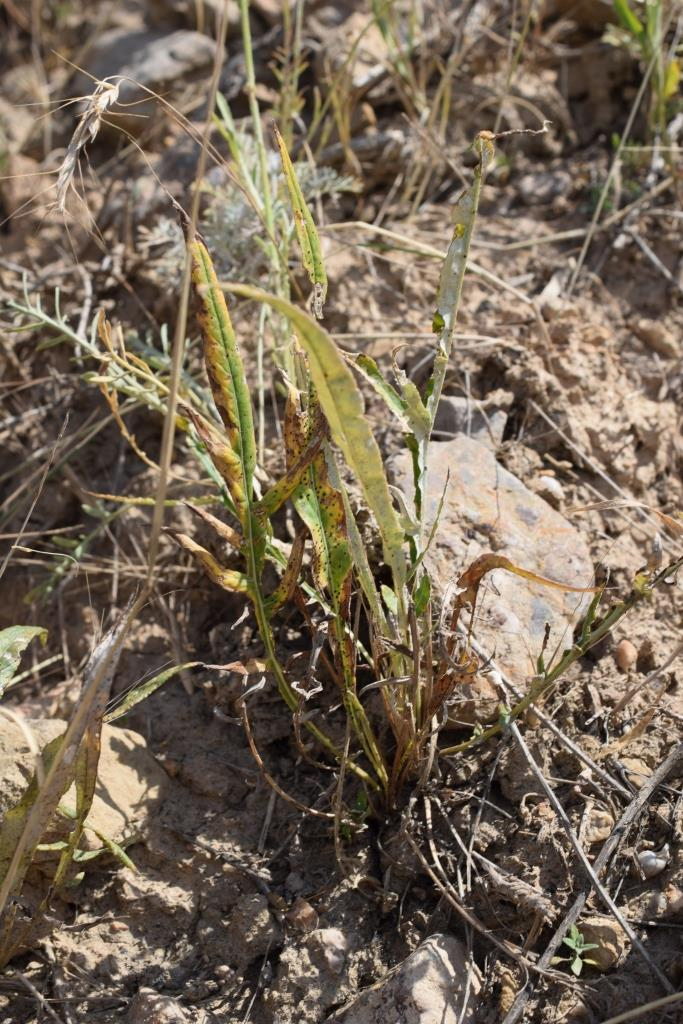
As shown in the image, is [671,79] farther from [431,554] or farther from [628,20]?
[431,554]

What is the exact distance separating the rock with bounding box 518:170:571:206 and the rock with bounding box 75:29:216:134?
44.4 inches

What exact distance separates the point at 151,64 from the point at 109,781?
2309 millimetres

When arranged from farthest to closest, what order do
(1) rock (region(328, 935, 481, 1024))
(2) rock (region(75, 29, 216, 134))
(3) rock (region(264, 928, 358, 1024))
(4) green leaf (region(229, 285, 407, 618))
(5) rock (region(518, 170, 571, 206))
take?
(2) rock (region(75, 29, 216, 134))
(5) rock (region(518, 170, 571, 206))
(3) rock (region(264, 928, 358, 1024))
(1) rock (region(328, 935, 481, 1024))
(4) green leaf (region(229, 285, 407, 618))

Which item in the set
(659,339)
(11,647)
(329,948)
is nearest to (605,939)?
(329,948)

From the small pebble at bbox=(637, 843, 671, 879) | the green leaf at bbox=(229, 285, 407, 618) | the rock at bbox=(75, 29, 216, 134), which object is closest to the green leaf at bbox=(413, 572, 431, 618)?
the green leaf at bbox=(229, 285, 407, 618)

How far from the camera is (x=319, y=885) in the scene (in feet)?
5.12

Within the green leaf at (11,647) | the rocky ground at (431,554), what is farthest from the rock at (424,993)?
the green leaf at (11,647)

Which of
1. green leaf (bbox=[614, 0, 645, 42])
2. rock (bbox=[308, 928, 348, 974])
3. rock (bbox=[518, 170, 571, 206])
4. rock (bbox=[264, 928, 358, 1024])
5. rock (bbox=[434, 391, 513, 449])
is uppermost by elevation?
green leaf (bbox=[614, 0, 645, 42])

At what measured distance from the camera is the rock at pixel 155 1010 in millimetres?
1375

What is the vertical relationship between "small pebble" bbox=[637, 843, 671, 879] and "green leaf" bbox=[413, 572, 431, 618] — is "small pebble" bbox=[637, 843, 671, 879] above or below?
below

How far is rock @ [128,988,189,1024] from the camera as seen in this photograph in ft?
4.51

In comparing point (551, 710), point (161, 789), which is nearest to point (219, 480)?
point (161, 789)

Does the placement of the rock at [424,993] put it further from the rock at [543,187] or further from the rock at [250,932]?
the rock at [543,187]

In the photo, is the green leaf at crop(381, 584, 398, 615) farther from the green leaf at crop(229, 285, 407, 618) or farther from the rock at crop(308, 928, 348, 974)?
the rock at crop(308, 928, 348, 974)
